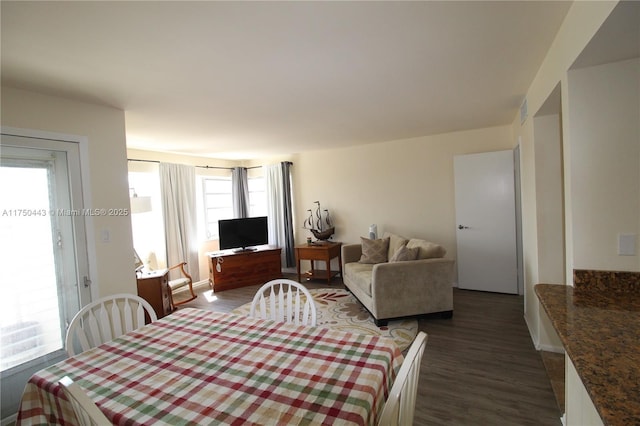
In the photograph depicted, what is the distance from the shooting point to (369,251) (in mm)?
4254

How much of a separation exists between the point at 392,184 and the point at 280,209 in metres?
2.13

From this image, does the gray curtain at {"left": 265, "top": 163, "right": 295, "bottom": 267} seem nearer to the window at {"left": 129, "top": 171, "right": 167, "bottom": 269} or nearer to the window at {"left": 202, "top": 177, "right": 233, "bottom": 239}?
the window at {"left": 202, "top": 177, "right": 233, "bottom": 239}

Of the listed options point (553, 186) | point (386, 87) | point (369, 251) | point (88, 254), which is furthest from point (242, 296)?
point (553, 186)

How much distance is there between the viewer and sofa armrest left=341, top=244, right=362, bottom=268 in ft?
14.8

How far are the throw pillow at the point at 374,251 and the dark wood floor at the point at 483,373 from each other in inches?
42.6

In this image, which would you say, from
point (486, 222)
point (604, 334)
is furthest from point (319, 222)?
point (604, 334)

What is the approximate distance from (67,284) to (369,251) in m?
3.29

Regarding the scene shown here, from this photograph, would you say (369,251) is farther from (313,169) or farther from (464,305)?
(313,169)

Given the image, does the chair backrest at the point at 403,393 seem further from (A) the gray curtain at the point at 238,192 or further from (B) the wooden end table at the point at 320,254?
(A) the gray curtain at the point at 238,192

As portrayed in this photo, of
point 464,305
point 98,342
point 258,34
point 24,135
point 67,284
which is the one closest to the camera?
point 258,34

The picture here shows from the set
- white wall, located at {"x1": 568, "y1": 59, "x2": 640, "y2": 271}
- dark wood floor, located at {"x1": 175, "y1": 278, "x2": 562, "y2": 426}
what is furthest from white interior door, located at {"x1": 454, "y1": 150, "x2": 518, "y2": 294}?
white wall, located at {"x1": 568, "y1": 59, "x2": 640, "y2": 271}

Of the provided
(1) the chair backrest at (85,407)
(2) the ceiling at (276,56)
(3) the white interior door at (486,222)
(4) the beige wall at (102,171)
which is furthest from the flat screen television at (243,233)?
(1) the chair backrest at (85,407)

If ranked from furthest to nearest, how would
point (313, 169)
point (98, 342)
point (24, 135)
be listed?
point (313, 169), point (24, 135), point (98, 342)

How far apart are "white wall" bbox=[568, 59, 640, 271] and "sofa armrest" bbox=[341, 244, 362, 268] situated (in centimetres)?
308
